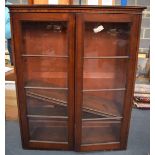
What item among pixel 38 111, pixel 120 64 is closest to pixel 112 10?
pixel 120 64

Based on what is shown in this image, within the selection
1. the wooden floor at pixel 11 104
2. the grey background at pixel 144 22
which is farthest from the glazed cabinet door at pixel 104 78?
the grey background at pixel 144 22

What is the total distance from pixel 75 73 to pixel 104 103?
447 millimetres

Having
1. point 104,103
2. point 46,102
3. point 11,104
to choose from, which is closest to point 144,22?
point 104,103

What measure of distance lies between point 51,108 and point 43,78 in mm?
273

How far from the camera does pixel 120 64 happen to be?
5.77ft

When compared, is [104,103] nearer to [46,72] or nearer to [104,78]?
[104,78]

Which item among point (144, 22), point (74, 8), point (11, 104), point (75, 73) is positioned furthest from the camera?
point (144, 22)

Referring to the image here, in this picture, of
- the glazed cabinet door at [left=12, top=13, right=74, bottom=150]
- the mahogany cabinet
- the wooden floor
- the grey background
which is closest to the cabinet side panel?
the mahogany cabinet

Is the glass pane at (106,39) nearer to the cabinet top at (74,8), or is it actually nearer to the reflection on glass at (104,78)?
the reflection on glass at (104,78)

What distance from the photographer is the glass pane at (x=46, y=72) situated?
175 cm

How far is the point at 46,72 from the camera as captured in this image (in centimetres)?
182

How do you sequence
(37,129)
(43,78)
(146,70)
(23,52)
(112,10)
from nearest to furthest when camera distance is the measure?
(112,10)
(23,52)
(43,78)
(37,129)
(146,70)

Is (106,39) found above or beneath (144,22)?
beneath

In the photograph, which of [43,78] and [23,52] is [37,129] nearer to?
[43,78]
